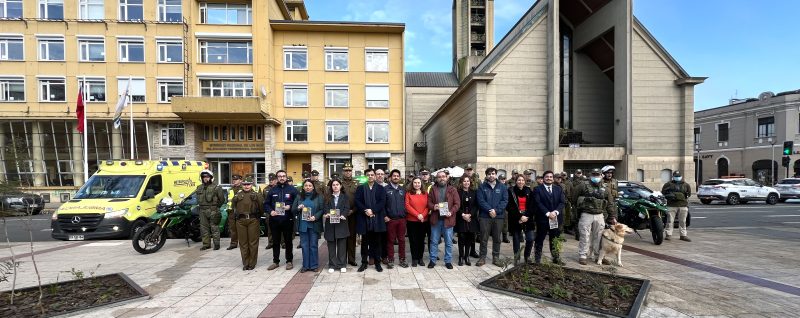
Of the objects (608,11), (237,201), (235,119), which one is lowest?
(237,201)

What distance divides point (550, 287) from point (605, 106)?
3021cm

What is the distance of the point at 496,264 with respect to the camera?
6.67 m

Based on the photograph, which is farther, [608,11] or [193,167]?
[608,11]

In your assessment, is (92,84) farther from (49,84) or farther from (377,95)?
(377,95)

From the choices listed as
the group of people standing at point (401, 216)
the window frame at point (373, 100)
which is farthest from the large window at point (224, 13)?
the group of people standing at point (401, 216)

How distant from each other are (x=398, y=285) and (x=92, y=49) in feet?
98.1

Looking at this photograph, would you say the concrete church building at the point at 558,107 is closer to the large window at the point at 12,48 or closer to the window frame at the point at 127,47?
the window frame at the point at 127,47

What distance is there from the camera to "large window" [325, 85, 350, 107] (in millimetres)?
25828

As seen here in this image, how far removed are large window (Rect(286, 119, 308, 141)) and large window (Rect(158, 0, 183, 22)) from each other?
417 inches

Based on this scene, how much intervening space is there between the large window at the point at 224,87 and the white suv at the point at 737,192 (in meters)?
29.9

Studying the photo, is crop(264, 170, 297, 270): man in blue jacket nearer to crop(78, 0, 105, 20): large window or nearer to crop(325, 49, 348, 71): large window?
crop(325, 49, 348, 71): large window

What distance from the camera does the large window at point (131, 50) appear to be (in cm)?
2430


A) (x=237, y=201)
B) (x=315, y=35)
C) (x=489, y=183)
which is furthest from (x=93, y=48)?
(x=489, y=183)

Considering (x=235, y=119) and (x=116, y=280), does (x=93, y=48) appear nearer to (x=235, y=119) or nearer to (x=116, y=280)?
(x=235, y=119)
